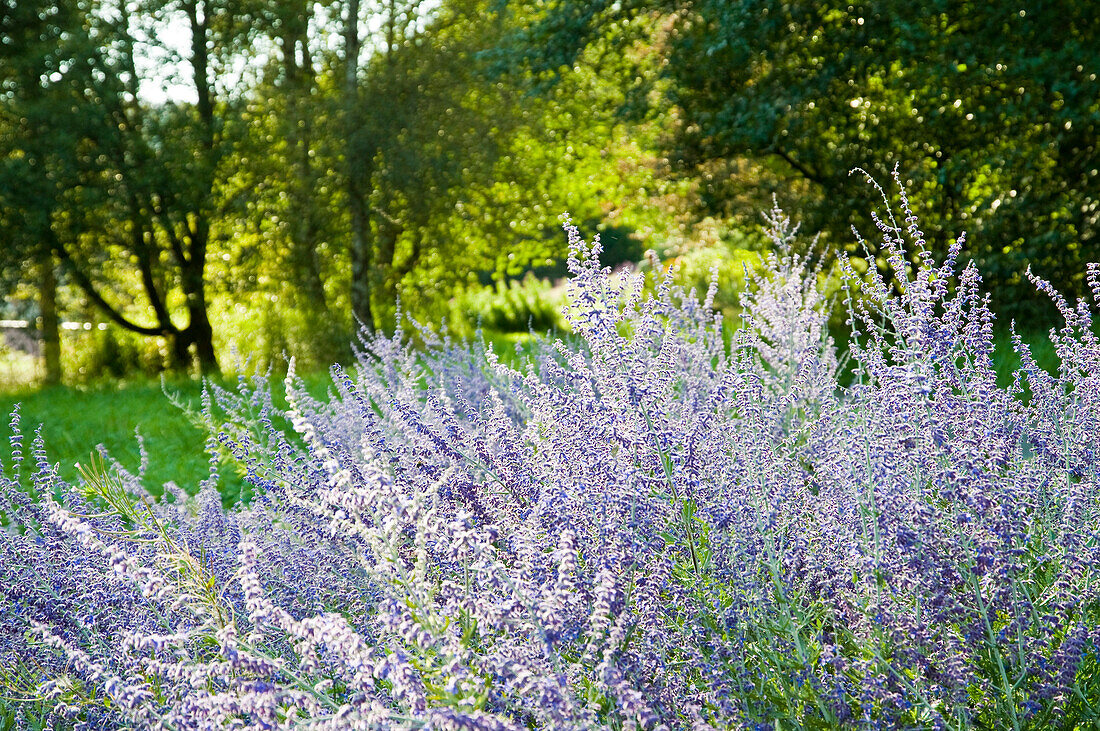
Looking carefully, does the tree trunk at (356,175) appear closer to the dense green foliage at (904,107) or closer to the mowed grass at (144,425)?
the mowed grass at (144,425)

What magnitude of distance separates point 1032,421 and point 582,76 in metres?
14.9

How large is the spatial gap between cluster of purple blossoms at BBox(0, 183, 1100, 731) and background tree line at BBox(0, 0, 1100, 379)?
291 inches

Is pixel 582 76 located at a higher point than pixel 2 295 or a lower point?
higher

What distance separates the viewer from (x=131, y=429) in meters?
8.82

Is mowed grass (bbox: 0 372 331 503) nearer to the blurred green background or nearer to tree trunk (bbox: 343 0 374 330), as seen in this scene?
the blurred green background

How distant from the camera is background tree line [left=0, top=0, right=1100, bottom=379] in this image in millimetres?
9453

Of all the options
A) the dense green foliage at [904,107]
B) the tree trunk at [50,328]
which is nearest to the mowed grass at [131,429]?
the tree trunk at [50,328]

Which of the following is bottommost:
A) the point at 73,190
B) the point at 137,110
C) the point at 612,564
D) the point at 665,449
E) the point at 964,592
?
the point at 964,592

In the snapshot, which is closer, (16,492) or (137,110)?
(16,492)

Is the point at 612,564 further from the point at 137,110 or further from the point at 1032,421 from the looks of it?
the point at 137,110

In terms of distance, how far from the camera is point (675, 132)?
36.3 feet

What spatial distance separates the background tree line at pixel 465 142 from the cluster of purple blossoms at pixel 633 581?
7.38 m

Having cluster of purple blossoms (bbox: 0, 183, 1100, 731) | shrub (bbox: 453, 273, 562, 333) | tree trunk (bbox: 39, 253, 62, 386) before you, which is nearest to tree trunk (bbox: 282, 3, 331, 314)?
shrub (bbox: 453, 273, 562, 333)

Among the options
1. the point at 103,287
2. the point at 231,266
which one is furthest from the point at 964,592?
the point at 103,287
